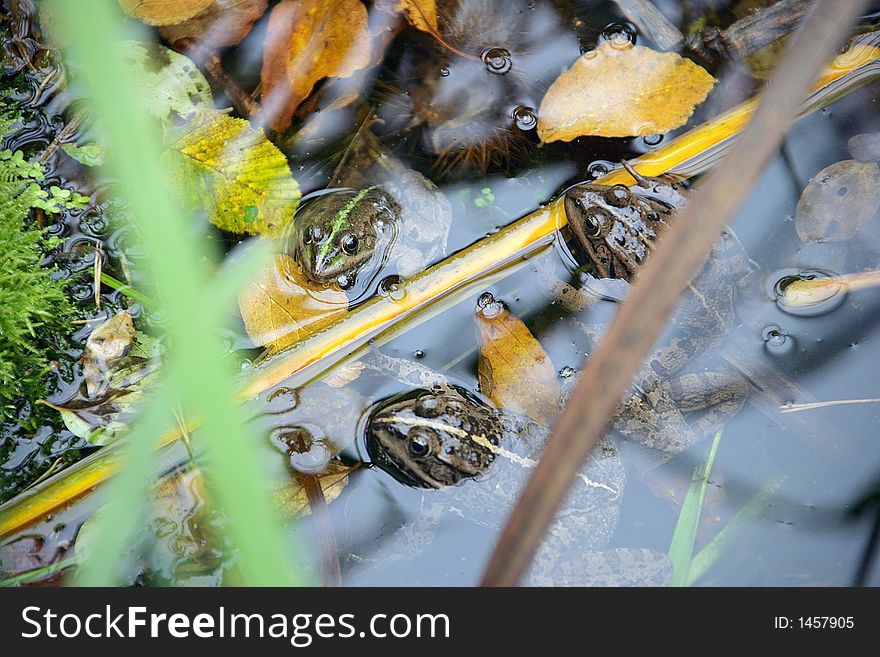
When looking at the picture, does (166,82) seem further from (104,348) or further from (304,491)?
(304,491)

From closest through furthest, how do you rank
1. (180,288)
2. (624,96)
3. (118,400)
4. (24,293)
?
(180,288) → (24,293) → (118,400) → (624,96)

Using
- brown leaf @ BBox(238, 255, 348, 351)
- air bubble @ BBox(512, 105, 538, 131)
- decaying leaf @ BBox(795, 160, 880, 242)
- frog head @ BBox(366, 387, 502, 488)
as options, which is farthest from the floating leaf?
decaying leaf @ BBox(795, 160, 880, 242)

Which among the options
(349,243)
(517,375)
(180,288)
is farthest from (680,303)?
(180,288)

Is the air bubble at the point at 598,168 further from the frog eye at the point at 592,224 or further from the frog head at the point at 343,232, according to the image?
the frog head at the point at 343,232

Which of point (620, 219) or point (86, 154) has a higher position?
point (620, 219)

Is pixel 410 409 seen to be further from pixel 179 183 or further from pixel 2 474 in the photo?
pixel 2 474
